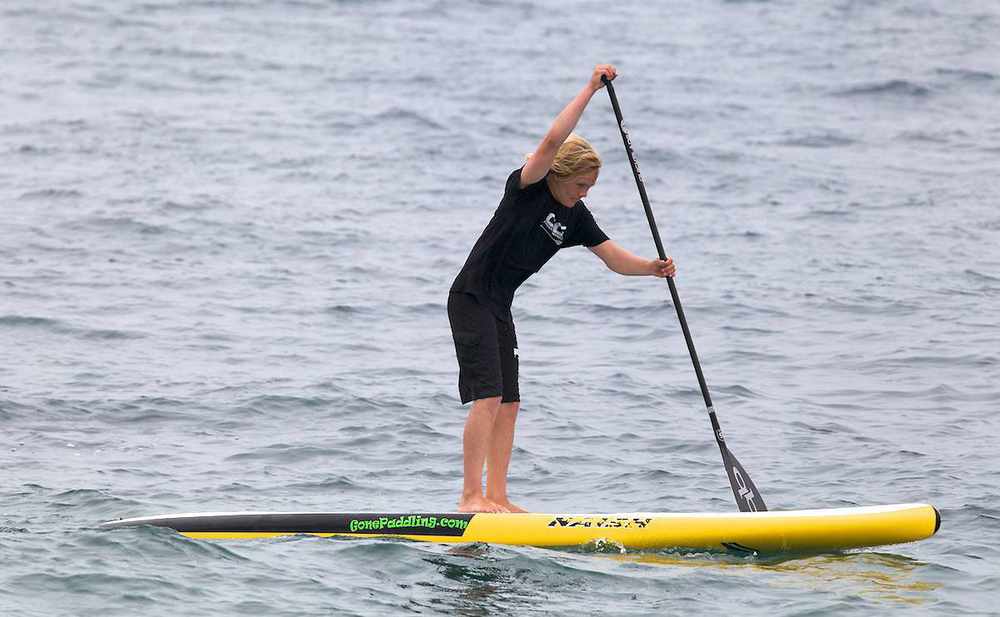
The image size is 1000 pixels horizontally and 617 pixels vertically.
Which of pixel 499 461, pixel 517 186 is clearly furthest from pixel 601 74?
pixel 499 461

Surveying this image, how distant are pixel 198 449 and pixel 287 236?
734 cm

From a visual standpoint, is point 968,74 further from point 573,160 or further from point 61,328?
point 573,160

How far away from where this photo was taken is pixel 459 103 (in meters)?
25.0

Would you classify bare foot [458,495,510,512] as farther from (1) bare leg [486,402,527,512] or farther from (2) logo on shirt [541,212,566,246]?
(2) logo on shirt [541,212,566,246]

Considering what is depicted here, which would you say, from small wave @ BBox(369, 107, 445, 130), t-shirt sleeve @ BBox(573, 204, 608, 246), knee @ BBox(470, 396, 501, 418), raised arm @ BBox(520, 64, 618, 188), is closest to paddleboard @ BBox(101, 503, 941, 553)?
knee @ BBox(470, 396, 501, 418)

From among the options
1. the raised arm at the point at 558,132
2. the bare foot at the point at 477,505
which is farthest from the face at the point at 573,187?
the bare foot at the point at 477,505

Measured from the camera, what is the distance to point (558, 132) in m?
6.96

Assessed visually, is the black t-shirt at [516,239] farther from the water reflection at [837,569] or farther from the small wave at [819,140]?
the small wave at [819,140]

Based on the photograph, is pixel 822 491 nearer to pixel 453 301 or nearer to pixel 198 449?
pixel 453 301

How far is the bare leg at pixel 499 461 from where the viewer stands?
787 cm

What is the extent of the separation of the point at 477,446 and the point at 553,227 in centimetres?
115

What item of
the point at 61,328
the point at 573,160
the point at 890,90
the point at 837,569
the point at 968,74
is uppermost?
the point at 968,74

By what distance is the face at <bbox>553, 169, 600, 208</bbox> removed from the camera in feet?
24.1

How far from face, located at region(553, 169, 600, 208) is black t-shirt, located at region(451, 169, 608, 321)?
0.18ft
